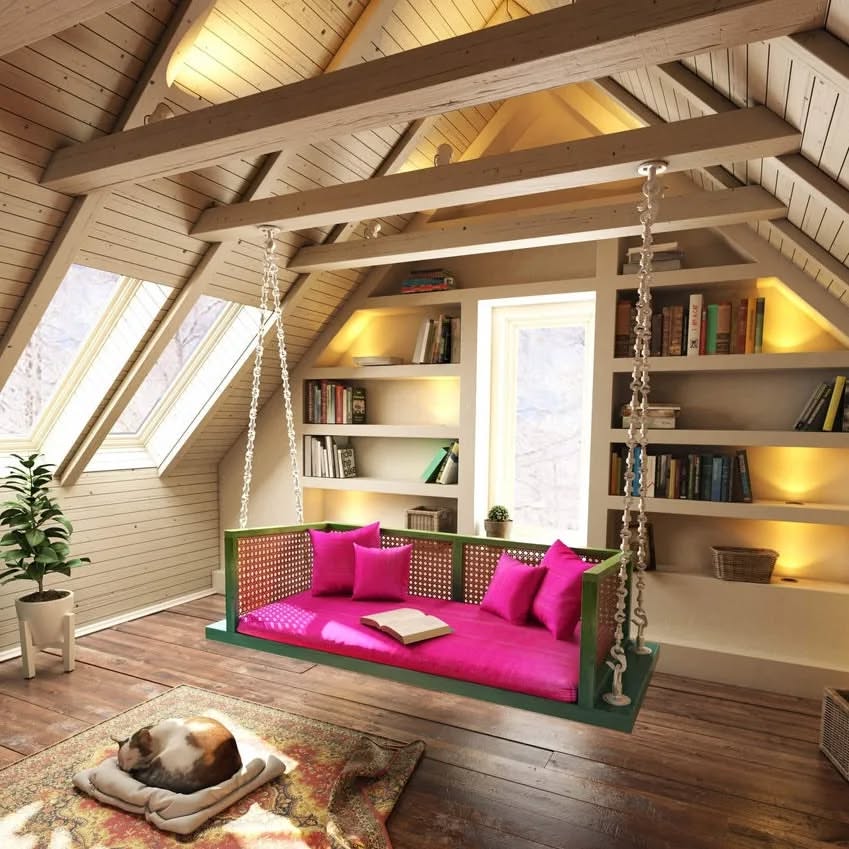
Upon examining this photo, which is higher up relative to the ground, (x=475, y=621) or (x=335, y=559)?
(x=335, y=559)

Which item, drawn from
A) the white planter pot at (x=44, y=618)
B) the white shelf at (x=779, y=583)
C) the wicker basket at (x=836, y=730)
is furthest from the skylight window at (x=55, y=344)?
the wicker basket at (x=836, y=730)

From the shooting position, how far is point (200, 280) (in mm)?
3281

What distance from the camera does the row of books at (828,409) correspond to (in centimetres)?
303

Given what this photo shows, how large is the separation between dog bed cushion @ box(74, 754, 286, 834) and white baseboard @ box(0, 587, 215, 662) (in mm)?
1519

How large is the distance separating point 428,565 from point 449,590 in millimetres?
161

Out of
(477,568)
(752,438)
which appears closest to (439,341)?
(477,568)

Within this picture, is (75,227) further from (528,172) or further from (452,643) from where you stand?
(452,643)

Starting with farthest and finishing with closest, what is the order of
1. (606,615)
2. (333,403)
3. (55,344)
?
(333,403)
(55,344)
(606,615)

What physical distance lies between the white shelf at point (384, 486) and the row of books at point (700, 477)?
118 centimetres

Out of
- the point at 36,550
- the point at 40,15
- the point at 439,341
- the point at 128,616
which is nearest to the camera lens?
the point at 40,15

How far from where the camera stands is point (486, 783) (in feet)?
7.75

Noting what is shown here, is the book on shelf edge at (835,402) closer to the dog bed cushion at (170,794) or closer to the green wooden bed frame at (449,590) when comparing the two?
the green wooden bed frame at (449,590)

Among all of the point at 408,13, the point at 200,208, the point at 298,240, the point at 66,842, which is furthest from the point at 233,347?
the point at 66,842

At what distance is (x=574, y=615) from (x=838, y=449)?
1789mm
